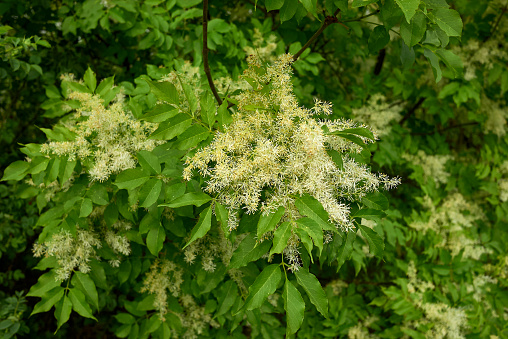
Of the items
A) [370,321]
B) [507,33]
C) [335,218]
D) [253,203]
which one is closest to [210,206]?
[253,203]

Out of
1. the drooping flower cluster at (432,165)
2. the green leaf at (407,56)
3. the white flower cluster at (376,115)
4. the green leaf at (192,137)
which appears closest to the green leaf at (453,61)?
the green leaf at (407,56)

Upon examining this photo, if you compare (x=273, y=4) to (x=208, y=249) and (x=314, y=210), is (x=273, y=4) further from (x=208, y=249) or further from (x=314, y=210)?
(x=208, y=249)

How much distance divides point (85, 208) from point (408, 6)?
154cm

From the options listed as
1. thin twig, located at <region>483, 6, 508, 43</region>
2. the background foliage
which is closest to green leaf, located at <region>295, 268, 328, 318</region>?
the background foliage

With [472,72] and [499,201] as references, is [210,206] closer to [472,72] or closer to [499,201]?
[472,72]

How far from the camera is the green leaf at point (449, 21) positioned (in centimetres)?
140

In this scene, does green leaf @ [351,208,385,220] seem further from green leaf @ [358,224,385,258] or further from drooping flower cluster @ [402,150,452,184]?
drooping flower cluster @ [402,150,452,184]

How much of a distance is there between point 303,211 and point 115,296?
2923mm

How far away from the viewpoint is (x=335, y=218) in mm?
1319

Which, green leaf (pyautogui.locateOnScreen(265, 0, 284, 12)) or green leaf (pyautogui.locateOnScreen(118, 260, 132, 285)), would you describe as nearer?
green leaf (pyautogui.locateOnScreen(265, 0, 284, 12))

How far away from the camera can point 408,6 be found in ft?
4.06

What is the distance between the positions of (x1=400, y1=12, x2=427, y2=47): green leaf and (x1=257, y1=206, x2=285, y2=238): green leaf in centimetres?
82

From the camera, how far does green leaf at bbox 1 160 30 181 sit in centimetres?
193

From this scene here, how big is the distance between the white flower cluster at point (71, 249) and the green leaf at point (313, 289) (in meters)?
1.14
